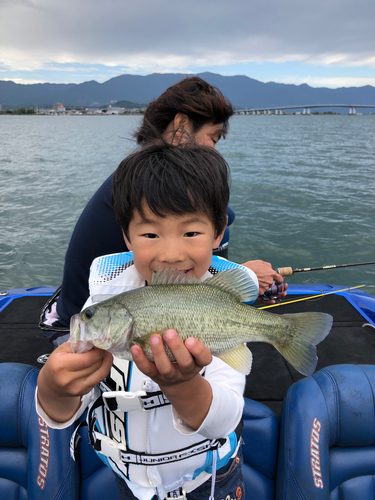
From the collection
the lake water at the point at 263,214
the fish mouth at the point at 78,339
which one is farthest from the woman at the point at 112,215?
the lake water at the point at 263,214

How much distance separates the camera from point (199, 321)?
4.85ft

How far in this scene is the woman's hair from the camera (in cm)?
317

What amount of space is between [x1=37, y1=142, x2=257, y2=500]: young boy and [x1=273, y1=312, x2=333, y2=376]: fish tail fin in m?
0.39

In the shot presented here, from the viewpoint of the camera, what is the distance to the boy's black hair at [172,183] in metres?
1.77

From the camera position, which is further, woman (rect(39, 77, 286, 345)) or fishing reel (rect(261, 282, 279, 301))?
fishing reel (rect(261, 282, 279, 301))

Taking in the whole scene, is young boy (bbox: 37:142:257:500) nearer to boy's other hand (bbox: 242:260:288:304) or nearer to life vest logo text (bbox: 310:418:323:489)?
life vest logo text (bbox: 310:418:323:489)

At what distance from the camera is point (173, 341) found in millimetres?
1309

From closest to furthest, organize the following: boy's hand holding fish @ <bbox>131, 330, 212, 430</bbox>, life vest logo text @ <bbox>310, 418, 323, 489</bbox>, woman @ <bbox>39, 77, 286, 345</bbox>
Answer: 1. boy's hand holding fish @ <bbox>131, 330, 212, 430</bbox>
2. life vest logo text @ <bbox>310, 418, 323, 489</bbox>
3. woman @ <bbox>39, 77, 286, 345</bbox>

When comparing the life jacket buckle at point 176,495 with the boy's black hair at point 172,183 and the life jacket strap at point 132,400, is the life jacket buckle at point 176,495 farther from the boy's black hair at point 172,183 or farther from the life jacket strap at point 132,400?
the boy's black hair at point 172,183

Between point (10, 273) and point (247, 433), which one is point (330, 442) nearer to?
point (247, 433)

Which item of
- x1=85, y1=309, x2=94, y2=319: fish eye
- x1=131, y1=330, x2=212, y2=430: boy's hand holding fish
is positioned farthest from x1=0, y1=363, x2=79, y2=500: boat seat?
x1=85, y1=309, x2=94, y2=319: fish eye

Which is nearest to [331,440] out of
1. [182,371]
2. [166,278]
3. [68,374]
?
[182,371]

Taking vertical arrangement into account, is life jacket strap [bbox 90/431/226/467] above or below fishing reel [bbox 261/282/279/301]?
below

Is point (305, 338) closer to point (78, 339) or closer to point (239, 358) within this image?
point (239, 358)
